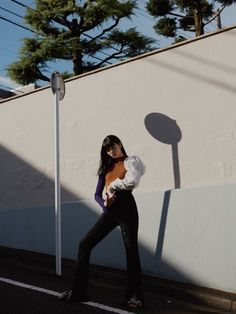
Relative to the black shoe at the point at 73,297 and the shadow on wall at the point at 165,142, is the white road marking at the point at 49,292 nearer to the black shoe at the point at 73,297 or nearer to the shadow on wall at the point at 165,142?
the black shoe at the point at 73,297

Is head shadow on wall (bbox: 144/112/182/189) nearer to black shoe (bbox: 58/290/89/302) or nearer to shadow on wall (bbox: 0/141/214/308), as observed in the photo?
shadow on wall (bbox: 0/141/214/308)

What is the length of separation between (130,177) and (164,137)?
1.98 meters

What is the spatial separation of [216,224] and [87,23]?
17845 mm

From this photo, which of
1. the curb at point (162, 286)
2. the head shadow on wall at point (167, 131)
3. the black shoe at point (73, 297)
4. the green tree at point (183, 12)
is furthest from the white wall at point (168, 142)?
the green tree at point (183, 12)

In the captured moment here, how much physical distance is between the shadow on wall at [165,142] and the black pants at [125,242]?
1.11 metres

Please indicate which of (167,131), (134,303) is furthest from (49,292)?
(167,131)

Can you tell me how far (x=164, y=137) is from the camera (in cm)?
668

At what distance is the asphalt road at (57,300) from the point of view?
4.73 m

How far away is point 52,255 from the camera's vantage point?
7480 mm

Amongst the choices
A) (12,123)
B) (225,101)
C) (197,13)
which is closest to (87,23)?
(197,13)

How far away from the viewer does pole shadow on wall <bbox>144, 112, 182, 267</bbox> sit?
611 cm

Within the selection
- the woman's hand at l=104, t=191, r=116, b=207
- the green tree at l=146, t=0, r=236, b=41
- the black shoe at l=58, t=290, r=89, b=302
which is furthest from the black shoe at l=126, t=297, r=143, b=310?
the green tree at l=146, t=0, r=236, b=41

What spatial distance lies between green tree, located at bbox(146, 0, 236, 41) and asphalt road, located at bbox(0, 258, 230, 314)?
1520 cm

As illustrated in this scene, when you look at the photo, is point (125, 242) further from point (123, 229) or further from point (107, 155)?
point (107, 155)
